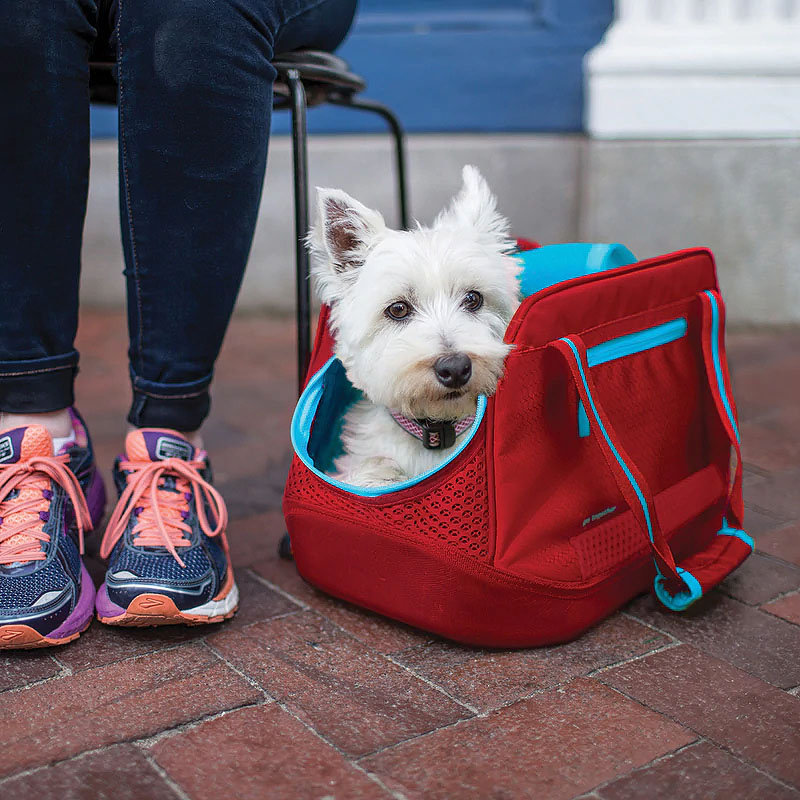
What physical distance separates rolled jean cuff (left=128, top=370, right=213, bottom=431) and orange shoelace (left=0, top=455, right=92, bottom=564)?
14 centimetres

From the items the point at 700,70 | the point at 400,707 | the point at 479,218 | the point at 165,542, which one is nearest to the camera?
the point at 400,707

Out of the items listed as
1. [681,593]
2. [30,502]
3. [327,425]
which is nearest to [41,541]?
[30,502]

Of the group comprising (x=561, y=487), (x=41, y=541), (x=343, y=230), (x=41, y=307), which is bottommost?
(x=41, y=541)

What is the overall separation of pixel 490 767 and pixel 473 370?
0.52 metres

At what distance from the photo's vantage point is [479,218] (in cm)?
158

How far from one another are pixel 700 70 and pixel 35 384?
8.73 feet

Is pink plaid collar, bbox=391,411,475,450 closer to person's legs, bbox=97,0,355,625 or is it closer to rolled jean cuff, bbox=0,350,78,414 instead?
person's legs, bbox=97,0,355,625

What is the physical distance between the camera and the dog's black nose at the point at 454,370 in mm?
1324

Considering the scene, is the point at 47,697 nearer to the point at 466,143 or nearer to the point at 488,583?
the point at 488,583

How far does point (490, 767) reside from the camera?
1102 millimetres

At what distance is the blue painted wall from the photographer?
352 cm

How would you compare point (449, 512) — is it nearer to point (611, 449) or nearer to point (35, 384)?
point (611, 449)

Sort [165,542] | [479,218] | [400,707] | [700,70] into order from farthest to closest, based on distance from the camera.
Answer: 1. [700,70]
2. [479,218]
3. [165,542]
4. [400,707]

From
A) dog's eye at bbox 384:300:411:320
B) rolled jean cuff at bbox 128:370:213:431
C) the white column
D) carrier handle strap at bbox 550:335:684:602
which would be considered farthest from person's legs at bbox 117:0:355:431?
the white column
